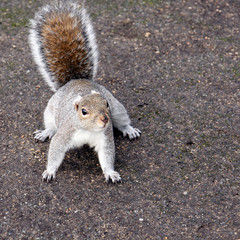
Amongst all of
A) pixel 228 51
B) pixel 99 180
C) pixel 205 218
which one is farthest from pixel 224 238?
pixel 228 51

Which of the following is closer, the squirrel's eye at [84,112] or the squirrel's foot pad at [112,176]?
the squirrel's eye at [84,112]

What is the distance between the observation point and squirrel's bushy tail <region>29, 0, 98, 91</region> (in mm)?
3197

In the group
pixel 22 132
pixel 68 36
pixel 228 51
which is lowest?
pixel 22 132

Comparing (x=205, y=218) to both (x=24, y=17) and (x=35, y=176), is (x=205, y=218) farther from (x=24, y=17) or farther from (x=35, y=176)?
(x=24, y=17)

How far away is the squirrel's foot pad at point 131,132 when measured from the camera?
3.23m

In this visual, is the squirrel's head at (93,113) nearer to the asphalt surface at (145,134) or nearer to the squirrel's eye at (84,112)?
the squirrel's eye at (84,112)

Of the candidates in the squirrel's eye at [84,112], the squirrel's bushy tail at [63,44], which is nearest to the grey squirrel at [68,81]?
the squirrel's bushy tail at [63,44]

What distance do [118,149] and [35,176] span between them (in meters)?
0.66

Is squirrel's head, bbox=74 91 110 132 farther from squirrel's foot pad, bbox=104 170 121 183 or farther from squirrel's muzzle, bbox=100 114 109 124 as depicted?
squirrel's foot pad, bbox=104 170 121 183

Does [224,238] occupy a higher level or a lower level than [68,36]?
lower

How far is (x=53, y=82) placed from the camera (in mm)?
3330

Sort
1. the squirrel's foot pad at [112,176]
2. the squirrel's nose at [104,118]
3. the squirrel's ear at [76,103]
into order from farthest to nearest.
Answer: the squirrel's foot pad at [112,176] → the squirrel's ear at [76,103] → the squirrel's nose at [104,118]

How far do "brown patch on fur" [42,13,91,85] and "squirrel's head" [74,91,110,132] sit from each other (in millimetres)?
577

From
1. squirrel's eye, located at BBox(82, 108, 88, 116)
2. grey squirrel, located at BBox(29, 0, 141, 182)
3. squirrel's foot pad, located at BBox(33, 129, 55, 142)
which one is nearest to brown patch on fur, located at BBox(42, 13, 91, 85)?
grey squirrel, located at BBox(29, 0, 141, 182)
